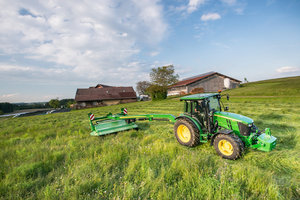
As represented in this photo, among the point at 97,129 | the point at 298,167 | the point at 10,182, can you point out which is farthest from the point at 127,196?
the point at 97,129

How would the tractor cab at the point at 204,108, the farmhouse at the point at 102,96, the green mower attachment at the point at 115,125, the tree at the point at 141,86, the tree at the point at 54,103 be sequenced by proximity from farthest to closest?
the tree at the point at 141,86 → the tree at the point at 54,103 → the farmhouse at the point at 102,96 → the green mower attachment at the point at 115,125 → the tractor cab at the point at 204,108

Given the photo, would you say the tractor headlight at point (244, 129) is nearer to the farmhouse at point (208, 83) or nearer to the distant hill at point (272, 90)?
the distant hill at point (272, 90)

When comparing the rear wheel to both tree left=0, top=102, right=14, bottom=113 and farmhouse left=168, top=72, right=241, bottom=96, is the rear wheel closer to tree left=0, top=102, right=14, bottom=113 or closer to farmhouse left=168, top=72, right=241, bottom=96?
farmhouse left=168, top=72, right=241, bottom=96

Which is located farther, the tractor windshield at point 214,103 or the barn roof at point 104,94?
the barn roof at point 104,94

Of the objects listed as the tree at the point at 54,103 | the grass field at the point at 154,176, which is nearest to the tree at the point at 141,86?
the tree at the point at 54,103

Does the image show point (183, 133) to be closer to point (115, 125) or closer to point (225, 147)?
point (225, 147)

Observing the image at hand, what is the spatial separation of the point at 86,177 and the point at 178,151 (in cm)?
259

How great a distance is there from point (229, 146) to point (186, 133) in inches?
60.9

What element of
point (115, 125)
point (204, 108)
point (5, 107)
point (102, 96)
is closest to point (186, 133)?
point (204, 108)

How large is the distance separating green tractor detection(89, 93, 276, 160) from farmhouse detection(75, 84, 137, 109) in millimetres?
35480

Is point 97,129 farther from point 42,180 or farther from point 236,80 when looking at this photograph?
point 236,80

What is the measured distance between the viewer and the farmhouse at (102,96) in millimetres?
37906

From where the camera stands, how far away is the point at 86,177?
2.94 meters

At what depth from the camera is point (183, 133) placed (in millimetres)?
5262
